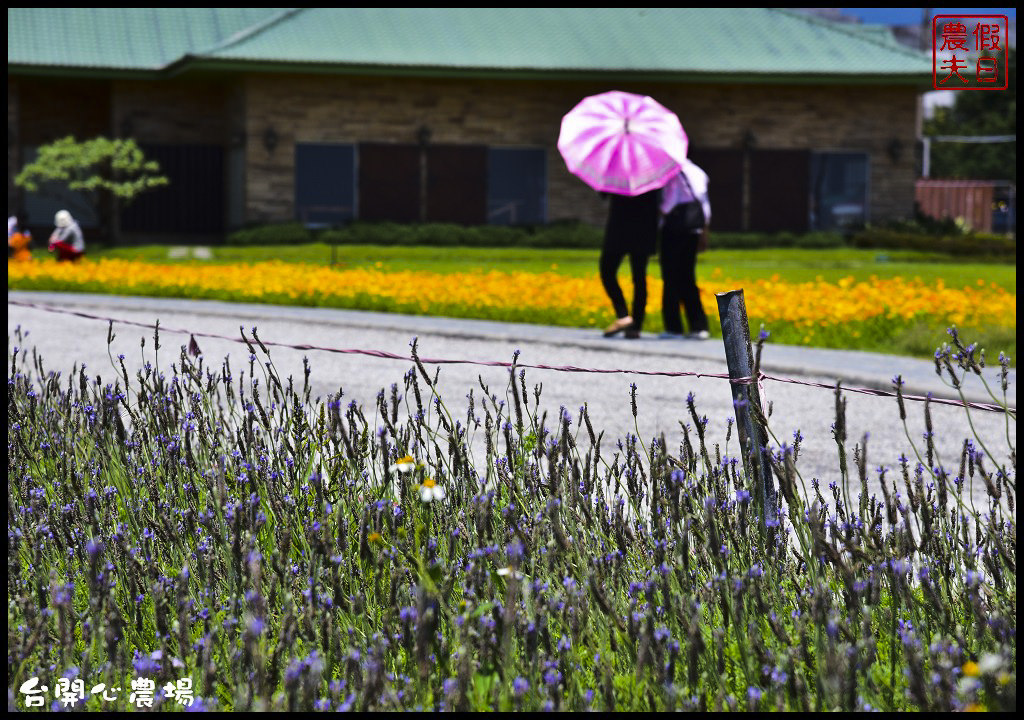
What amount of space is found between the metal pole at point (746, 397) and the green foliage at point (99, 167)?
27.8 m

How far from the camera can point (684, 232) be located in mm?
12156

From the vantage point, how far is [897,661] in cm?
330

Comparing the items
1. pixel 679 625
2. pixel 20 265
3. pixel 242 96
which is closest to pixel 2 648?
pixel 679 625

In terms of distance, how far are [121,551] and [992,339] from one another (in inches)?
374

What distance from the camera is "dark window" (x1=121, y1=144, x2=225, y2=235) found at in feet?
109

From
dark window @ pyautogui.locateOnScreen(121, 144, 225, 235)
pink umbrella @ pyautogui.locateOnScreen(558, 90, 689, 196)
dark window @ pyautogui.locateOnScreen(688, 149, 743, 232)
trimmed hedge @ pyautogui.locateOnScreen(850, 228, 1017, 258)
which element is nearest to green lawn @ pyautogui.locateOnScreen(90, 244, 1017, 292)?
trimmed hedge @ pyautogui.locateOnScreen(850, 228, 1017, 258)

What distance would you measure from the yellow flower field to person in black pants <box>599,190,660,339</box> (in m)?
1.07

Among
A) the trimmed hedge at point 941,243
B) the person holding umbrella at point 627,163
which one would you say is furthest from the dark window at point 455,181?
the person holding umbrella at point 627,163

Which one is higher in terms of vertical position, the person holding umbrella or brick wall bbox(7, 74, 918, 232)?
brick wall bbox(7, 74, 918, 232)

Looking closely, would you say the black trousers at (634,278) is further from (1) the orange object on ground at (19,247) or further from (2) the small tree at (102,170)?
(2) the small tree at (102,170)

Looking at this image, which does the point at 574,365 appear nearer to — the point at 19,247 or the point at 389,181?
the point at 19,247

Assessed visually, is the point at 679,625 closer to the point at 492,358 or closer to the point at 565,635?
the point at 565,635

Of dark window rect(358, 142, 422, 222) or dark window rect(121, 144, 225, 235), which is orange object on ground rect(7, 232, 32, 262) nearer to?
dark window rect(358, 142, 422, 222)

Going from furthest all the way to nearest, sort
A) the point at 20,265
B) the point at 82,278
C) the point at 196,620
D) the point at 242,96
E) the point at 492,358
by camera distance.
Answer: the point at 242,96 → the point at 20,265 → the point at 82,278 → the point at 492,358 → the point at 196,620
